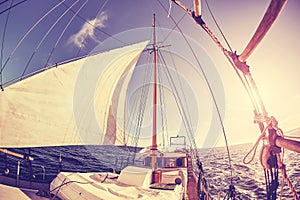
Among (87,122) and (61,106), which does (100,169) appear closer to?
(87,122)

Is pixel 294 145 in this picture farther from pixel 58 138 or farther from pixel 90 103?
pixel 90 103

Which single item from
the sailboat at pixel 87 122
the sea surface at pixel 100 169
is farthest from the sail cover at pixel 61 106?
the sea surface at pixel 100 169

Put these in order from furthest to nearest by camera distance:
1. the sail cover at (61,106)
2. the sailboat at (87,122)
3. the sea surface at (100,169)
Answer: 1. the sea surface at (100,169)
2. the sail cover at (61,106)
3. the sailboat at (87,122)

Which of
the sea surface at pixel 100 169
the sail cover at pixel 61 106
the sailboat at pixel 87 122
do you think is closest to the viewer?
the sailboat at pixel 87 122

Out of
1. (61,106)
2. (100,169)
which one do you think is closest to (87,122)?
(61,106)

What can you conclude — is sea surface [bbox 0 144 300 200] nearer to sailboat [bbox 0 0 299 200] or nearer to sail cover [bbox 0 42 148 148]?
sailboat [bbox 0 0 299 200]

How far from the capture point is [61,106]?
6805mm

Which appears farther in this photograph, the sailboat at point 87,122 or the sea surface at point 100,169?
the sea surface at point 100,169

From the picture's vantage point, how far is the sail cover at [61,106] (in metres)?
5.04

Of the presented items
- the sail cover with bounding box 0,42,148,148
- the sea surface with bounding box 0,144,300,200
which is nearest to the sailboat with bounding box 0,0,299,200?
the sail cover with bounding box 0,42,148,148

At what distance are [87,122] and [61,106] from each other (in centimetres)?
217

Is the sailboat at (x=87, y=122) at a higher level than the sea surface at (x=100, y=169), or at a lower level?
higher

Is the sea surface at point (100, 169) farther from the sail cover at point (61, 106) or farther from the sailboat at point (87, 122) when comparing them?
the sail cover at point (61, 106)

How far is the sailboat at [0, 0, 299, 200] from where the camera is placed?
2828 mm
